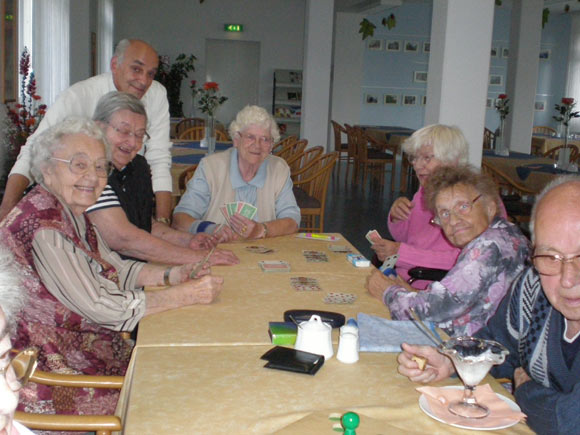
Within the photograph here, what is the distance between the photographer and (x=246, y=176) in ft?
11.7

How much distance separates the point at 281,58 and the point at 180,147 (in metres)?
9.23

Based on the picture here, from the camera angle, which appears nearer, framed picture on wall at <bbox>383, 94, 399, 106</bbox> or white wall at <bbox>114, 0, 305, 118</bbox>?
white wall at <bbox>114, 0, 305, 118</bbox>

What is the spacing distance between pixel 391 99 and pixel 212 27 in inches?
192

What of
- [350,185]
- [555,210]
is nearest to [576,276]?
[555,210]

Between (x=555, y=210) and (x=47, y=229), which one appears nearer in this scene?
(x=555, y=210)

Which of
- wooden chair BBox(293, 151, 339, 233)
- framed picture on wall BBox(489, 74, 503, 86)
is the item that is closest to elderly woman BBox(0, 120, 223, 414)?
wooden chair BBox(293, 151, 339, 233)

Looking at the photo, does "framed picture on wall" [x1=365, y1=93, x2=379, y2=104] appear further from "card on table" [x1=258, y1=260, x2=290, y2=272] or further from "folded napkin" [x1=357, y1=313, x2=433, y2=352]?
"folded napkin" [x1=357, y1=313, x2=433, y2=352]

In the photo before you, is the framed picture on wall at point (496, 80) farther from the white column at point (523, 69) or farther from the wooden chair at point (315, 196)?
the wooden chair at point (315, 196)

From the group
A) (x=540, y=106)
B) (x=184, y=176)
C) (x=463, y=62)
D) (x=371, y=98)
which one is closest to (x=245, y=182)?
(x=184, y=176)

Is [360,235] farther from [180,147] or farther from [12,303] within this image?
[12,303]

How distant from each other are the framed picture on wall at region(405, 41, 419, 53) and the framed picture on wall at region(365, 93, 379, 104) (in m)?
1.41

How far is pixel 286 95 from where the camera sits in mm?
15562

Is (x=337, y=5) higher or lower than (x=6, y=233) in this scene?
higher

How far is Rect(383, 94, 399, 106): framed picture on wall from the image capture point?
16156 mm
